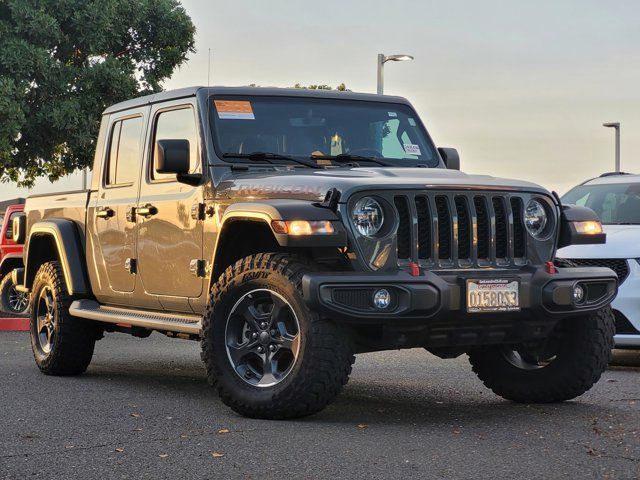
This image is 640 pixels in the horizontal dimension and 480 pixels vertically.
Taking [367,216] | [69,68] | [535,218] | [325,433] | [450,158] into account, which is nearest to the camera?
[325,433]

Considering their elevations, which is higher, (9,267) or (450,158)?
(450,158)

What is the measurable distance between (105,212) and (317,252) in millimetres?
2787

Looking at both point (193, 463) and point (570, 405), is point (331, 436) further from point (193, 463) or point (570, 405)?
point (570, 405)

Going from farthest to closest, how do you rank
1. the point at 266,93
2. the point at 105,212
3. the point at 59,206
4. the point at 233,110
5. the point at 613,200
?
1. the point at 613,200
2. the point at 59,206
3. the point at 105,212
4. the point at 266,93
5. the point at 233,110

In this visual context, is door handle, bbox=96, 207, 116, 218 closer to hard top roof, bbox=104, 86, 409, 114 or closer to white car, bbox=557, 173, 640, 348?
hard top roof, bbox=104, 86, 409, 114

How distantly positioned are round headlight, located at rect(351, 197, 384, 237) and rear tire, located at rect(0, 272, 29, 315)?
12.8 m

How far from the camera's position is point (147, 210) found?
8.61 metres

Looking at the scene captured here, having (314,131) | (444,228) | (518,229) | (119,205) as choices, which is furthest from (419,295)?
(119,205)

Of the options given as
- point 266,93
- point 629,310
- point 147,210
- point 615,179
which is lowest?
point 629,310

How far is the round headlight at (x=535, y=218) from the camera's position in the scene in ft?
24.8

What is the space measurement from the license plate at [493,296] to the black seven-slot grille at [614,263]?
3.34m

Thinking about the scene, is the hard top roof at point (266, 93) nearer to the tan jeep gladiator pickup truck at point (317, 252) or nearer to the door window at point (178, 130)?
the tan jeep gladiator pickup truck at point (317, 252)

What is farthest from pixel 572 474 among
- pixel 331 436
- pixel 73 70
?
pixel 73 70

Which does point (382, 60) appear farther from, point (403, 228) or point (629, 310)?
point (403, 228)
